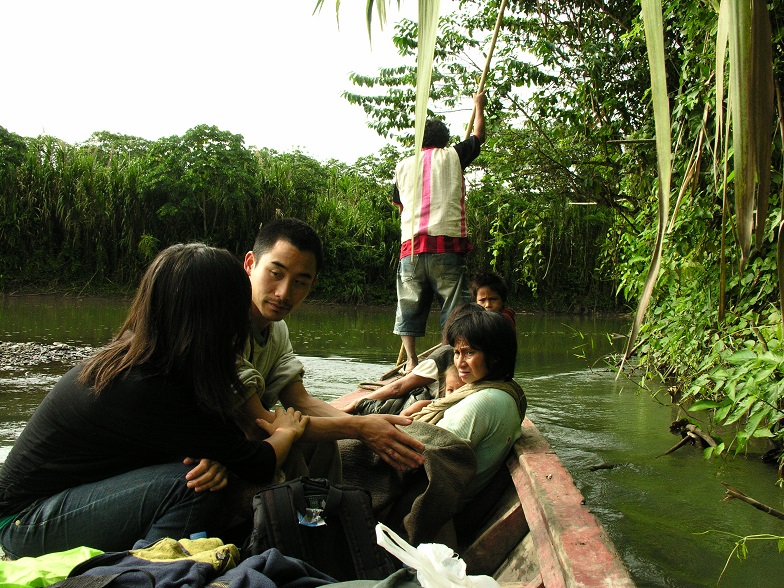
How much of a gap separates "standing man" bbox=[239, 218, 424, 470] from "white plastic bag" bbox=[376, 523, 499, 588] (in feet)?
2.69

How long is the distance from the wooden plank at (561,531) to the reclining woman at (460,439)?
13cm

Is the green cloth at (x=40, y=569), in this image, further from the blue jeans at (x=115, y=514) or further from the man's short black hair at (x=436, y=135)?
the man's short black hair at (x=436, y=135)

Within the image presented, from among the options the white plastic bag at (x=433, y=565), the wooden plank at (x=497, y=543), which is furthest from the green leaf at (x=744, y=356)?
the white plastic bag at (x=433, y=565)

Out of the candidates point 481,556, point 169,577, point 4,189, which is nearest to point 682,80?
point 481,556

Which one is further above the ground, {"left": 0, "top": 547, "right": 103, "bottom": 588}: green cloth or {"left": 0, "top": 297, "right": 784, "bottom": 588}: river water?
{"left": 0, "top": 547, "right": 103, "bottom": 588}: green cloth

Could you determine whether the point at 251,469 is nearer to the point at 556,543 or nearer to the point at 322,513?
the point at 322,513

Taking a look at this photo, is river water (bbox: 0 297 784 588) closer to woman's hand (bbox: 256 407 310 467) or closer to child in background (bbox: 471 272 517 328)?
child in background (bbox: 471 272 517 328)

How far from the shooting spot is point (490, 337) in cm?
237

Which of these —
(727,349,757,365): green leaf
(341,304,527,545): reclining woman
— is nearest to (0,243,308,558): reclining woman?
(341,304,527,545): reclining woman

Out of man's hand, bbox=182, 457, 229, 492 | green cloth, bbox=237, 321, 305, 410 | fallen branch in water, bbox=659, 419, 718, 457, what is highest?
green cloth, bbox=237, 321, 305, 410

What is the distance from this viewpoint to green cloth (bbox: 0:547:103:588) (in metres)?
1.20

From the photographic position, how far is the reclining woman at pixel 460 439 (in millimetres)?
A: 1997

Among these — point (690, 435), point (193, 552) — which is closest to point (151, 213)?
point (690, 435)

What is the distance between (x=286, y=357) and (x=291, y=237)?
472 mm
